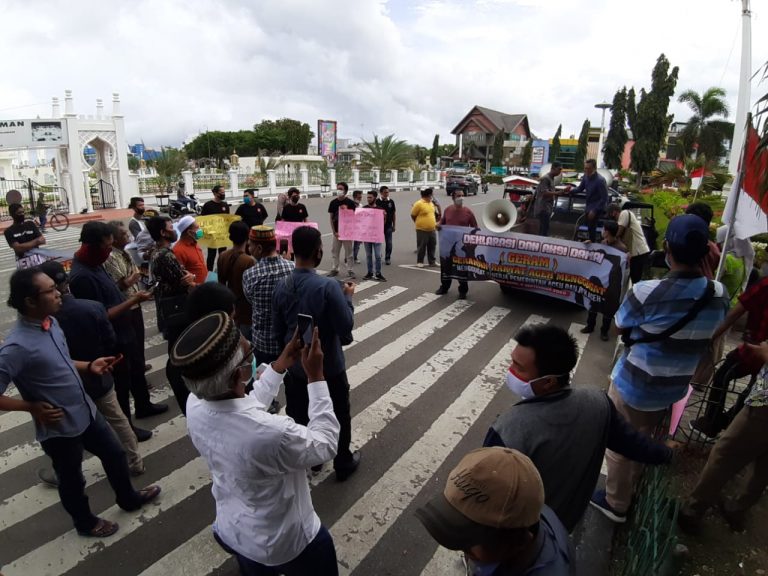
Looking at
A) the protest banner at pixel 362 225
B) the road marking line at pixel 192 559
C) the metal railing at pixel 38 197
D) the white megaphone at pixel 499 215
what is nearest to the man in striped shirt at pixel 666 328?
the road marking line at pixel 192 559

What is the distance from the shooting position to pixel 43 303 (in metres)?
2.55

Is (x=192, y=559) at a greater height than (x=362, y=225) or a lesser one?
lesser

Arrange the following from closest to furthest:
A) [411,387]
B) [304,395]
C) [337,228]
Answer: [304,395] → [411,387] → [337,228]

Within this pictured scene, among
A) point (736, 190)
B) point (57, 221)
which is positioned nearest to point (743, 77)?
point (736, 190)

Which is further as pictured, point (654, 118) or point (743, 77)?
point (654, 118)

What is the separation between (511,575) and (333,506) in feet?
7.81

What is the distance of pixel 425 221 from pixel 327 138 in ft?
145

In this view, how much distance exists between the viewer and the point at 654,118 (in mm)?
37250

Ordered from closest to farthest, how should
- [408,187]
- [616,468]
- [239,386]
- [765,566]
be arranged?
[239,386]
[765,566]
[616,468]
[408,187]

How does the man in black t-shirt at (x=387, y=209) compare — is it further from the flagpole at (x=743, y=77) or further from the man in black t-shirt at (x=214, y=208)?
the flagpole at (x=743, y=77)

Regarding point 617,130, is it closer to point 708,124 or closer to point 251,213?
point 708,124

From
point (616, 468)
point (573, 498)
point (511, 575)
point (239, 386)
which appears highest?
point (239, 386)

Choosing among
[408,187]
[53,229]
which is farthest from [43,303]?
[408,187]

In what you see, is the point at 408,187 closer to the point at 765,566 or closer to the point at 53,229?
the point at 53,229
